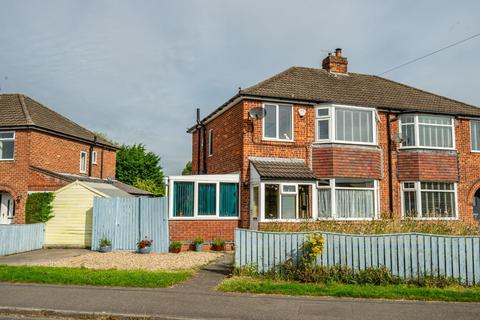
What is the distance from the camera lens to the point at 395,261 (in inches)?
375

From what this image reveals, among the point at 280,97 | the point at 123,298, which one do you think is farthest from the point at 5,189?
the point at 123,298

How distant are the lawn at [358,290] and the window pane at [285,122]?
27.6ft

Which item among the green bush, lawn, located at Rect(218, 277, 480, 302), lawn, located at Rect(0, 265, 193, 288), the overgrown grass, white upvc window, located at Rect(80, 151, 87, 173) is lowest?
lawn, located at Rect(218, 277, 480, 302)

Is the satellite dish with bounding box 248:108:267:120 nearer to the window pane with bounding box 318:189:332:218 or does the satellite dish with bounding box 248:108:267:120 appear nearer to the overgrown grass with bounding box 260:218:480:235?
the window pane with bounding box 318:189:332:218

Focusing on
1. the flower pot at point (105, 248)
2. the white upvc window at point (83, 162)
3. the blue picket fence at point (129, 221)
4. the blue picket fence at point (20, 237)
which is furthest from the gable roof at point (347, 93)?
the blue picket fence at point (20, 237)

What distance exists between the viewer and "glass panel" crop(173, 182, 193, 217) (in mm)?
15885

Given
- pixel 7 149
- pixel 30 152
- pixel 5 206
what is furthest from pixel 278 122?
pixel 5 206

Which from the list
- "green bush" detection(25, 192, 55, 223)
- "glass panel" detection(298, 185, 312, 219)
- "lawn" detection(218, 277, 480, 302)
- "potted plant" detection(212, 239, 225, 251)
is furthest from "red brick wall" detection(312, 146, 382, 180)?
"green bush" detection(25, 192, 55, 223)

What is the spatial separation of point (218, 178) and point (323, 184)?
409 cm

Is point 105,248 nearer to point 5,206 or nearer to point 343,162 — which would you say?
point 5,206

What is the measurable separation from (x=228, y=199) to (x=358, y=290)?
27.7 feet

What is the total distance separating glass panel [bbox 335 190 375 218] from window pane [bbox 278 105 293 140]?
9.62 feet

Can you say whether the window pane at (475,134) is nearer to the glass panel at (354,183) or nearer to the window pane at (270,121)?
the glass panel at (354,183)

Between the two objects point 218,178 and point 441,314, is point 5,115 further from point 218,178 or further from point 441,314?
point 441,314
